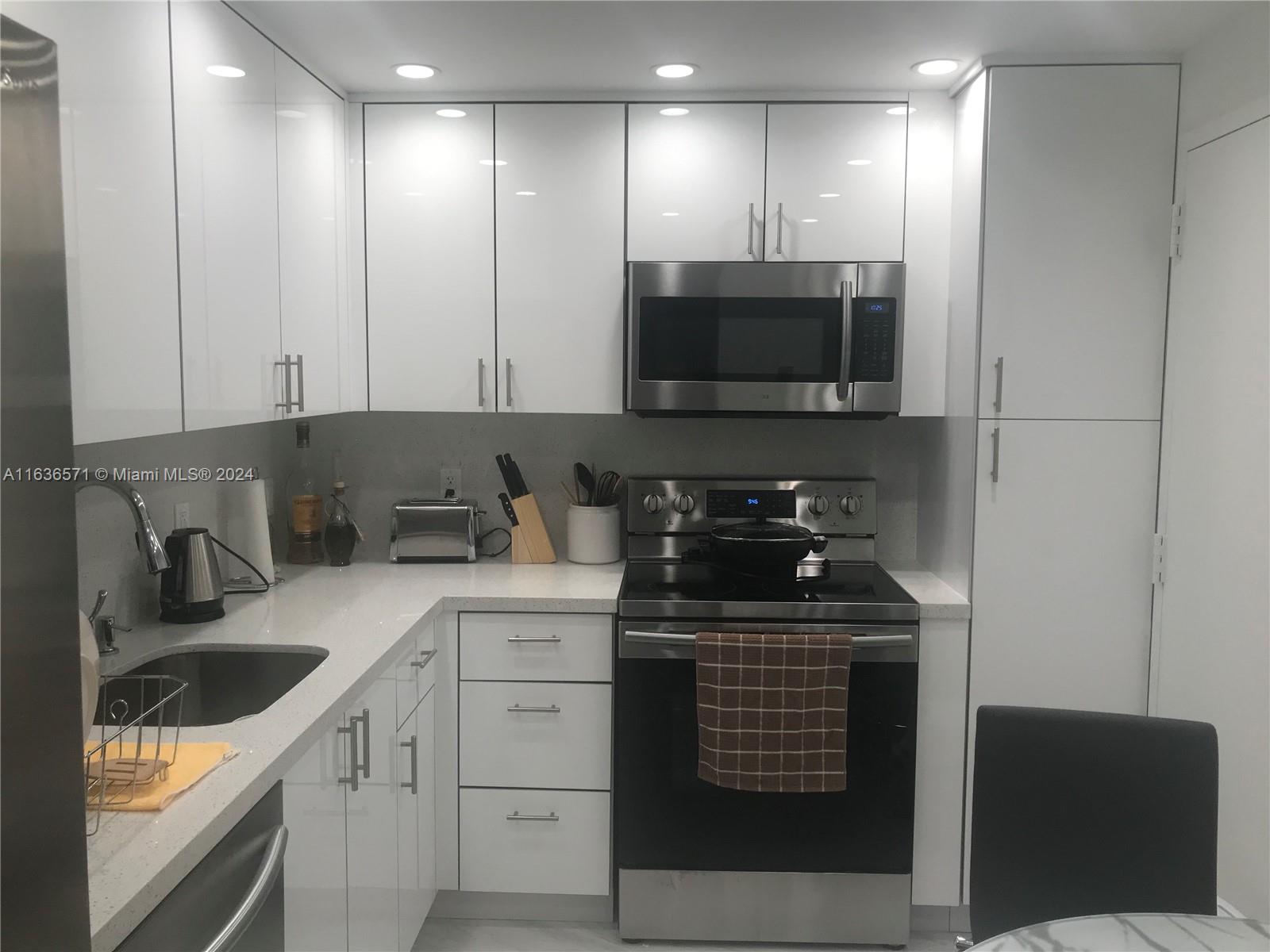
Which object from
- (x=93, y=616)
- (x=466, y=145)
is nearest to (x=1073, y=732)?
(x=93, y=616)

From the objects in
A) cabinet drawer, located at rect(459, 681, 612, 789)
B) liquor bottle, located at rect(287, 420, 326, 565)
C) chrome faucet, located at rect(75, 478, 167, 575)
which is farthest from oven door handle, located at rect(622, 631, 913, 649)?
chrome faucet, located at rect(75, 478, 167, 575)

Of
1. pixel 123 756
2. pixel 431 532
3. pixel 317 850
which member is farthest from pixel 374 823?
pixel 431 532

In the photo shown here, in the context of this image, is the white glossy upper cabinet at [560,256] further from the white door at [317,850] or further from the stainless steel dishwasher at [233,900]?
the stainless steel dishwasher at [233,900]

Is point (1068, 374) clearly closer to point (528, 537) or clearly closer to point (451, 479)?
point (528, 537)

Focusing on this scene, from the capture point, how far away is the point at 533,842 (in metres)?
2.59

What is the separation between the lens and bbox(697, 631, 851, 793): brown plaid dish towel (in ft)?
7.81

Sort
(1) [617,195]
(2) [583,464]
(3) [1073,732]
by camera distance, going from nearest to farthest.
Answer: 1. (3) [1073,732]
2. (1) [617,195]
3. (2) [583,464]

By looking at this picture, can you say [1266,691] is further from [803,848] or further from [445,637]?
[445,637]

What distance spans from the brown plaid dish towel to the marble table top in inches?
43.4

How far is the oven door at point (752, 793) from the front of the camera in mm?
2457

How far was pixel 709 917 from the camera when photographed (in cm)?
254

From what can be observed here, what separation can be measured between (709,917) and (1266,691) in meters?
1.41

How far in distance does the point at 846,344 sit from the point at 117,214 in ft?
5.76

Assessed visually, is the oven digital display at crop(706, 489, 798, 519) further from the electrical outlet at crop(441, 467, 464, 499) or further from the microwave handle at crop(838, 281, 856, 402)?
the electrical outlet at crop(441, 467, 464, 499)
